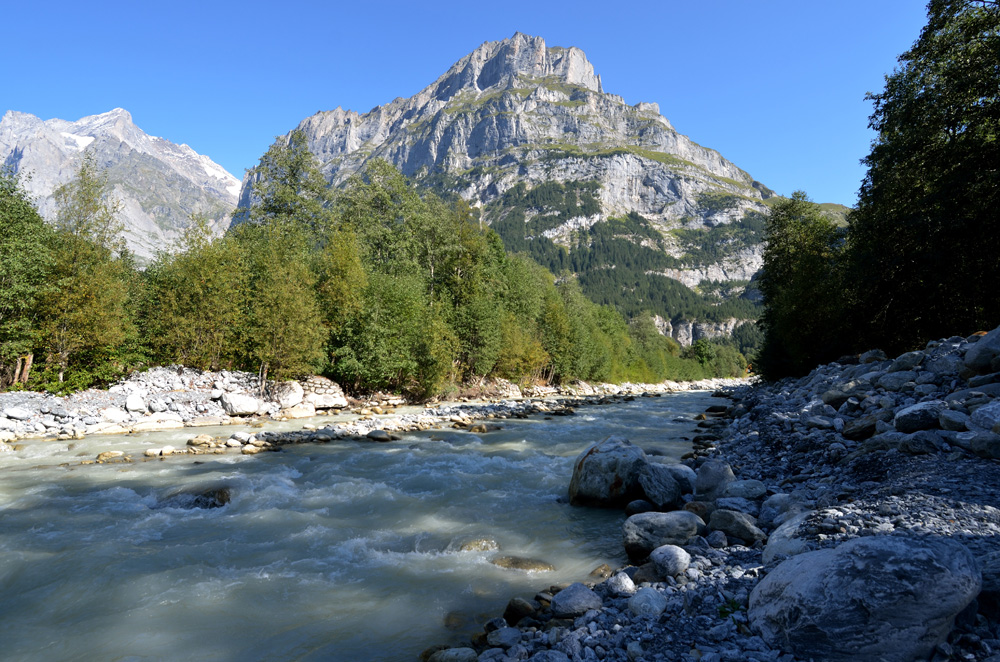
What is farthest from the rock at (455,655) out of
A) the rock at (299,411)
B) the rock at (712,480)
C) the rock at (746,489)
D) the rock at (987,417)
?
the rock at (299,411)

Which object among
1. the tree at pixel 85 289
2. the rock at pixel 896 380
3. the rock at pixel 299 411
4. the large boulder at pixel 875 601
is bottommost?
the rock at pixel 299 411

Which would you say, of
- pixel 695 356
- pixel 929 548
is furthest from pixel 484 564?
pixel 695 356

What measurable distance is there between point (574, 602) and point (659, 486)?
4.51 meters

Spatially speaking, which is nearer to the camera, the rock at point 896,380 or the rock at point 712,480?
the rock at point 712,480

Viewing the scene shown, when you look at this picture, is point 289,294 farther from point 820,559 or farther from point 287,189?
point 820,559

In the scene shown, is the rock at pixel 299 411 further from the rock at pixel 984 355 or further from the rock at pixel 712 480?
the rock at pixel 984 355

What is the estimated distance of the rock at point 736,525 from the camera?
6.12m

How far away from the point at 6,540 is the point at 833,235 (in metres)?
42.6

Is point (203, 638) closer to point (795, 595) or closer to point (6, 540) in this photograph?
point (6, 540)

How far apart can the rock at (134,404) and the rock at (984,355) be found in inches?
1097

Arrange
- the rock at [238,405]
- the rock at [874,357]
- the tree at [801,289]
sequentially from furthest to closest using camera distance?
the tree at [801,289]
the rock at [238,405]
the rock at [874,357]

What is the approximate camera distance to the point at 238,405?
22.8 m

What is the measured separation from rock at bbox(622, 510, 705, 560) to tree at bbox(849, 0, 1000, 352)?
17.7 metres

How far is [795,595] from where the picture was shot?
3.69m
